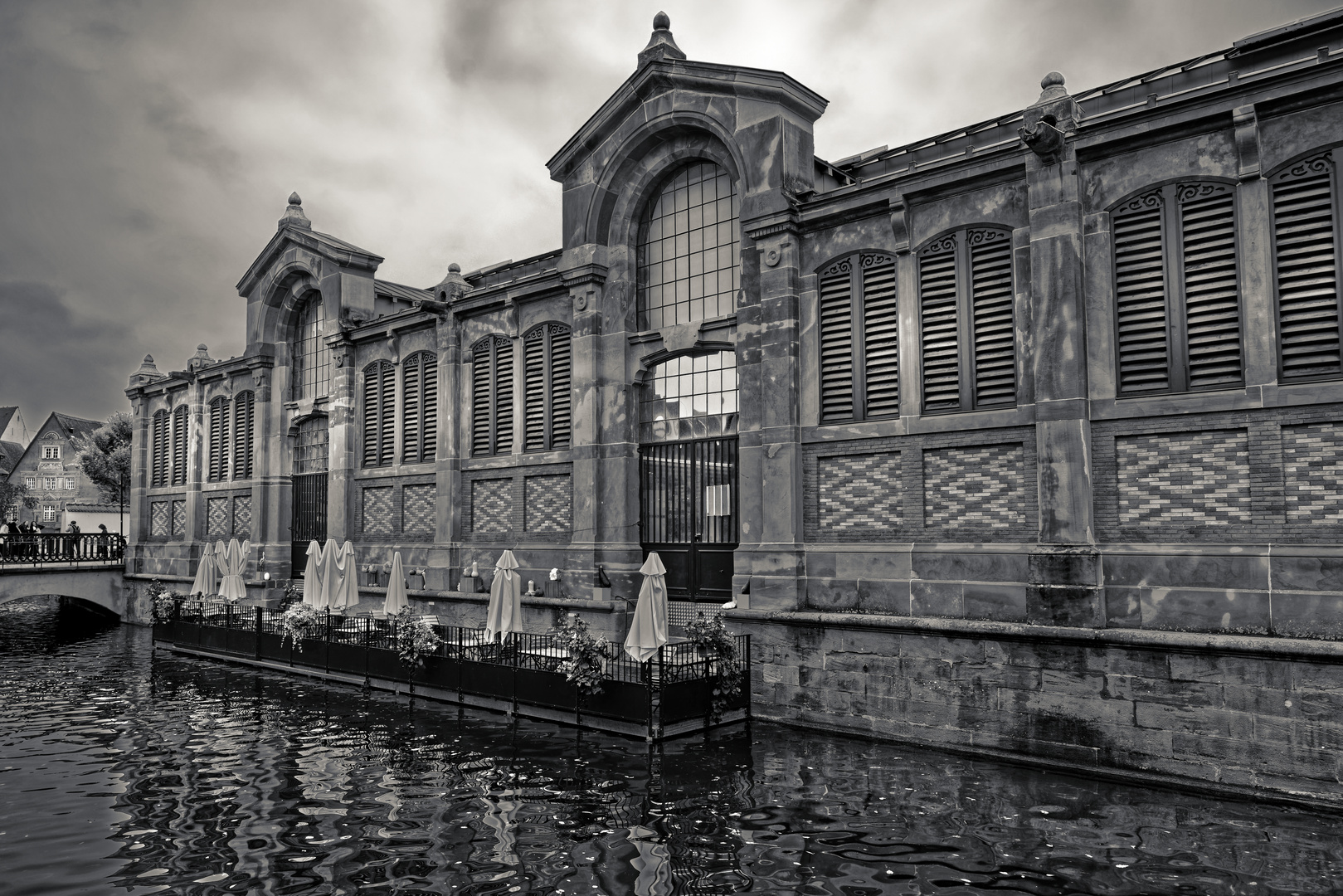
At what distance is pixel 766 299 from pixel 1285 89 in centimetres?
909

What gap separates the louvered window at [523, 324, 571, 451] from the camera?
74.3 feet

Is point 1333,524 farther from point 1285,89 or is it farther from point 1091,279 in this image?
point 1285,89

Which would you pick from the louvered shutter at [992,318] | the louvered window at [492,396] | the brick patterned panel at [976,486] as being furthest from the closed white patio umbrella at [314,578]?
the louvered shutter at [992,318]

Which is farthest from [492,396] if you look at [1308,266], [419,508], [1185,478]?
[1308,266]

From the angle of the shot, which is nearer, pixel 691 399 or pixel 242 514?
pixel 691 399

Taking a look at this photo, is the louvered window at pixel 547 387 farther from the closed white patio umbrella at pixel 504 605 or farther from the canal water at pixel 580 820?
the canal water at pixel 580 820

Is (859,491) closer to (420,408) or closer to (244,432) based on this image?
(420,408)

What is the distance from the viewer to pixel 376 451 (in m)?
27.5

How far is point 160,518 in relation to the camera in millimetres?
37500

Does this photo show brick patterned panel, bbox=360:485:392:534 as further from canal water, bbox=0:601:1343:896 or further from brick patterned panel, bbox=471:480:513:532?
canal water, bbox=0:601:1343:896

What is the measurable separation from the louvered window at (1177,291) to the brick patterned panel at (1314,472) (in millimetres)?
1141

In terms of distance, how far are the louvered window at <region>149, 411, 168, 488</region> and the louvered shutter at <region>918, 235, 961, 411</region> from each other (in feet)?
112

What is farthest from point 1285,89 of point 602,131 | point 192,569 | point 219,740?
point 192,569

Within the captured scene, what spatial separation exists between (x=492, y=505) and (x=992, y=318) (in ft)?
Result: 46.7
